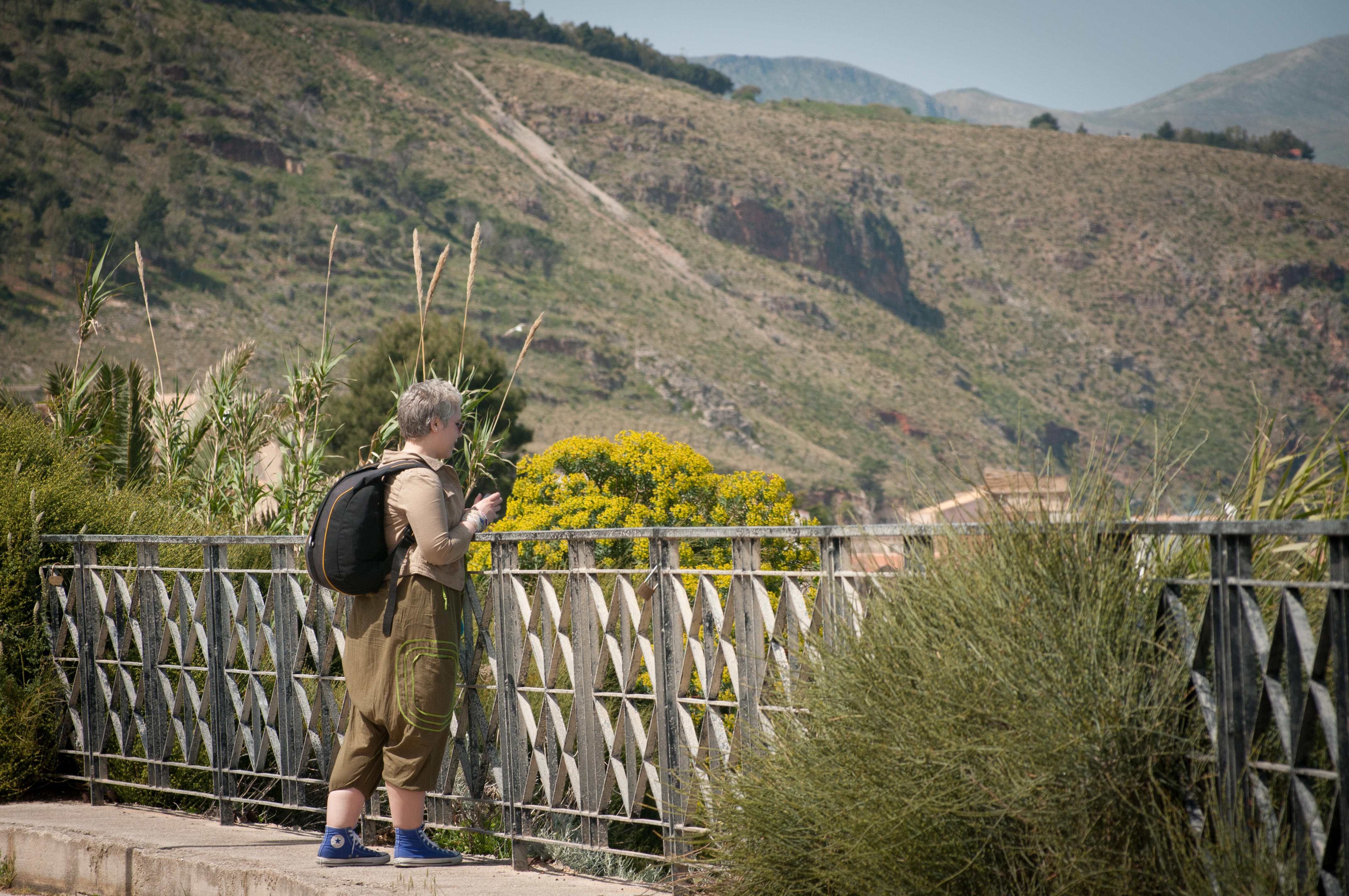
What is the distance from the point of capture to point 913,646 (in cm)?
223

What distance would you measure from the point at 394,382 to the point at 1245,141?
326 ft

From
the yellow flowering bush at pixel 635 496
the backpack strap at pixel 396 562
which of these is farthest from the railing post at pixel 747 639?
the yellow flowering bush at pixel 635 496

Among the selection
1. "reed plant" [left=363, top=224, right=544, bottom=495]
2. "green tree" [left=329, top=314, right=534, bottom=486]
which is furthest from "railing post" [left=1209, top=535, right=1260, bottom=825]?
"green tree" [left=329, top=314, right=534, bottom=486]

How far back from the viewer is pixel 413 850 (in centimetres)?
317

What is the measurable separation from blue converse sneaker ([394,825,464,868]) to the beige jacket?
752mm

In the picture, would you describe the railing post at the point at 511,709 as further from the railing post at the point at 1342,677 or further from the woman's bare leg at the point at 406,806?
the railing post at the point at 1342,677

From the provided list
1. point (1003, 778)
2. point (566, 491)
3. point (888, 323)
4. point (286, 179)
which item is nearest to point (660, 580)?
point (1003, 778)

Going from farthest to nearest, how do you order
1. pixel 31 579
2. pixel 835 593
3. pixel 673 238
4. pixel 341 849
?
pixel 673 238 < pixel 31 579 < pixel 341 849 < pixel 835 593

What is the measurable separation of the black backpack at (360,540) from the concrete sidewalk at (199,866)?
0.73m

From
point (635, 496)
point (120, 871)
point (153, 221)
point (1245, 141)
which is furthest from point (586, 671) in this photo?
point (1245, 141)

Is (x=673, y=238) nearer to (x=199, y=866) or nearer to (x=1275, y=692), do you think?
(x=199, y=866)

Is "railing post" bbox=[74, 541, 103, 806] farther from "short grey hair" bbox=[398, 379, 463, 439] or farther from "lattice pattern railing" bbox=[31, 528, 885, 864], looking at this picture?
"short grey hair" bbox=[398, 379, 463, 439]

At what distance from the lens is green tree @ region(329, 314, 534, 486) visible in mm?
26750

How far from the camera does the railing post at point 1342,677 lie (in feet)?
5.72
